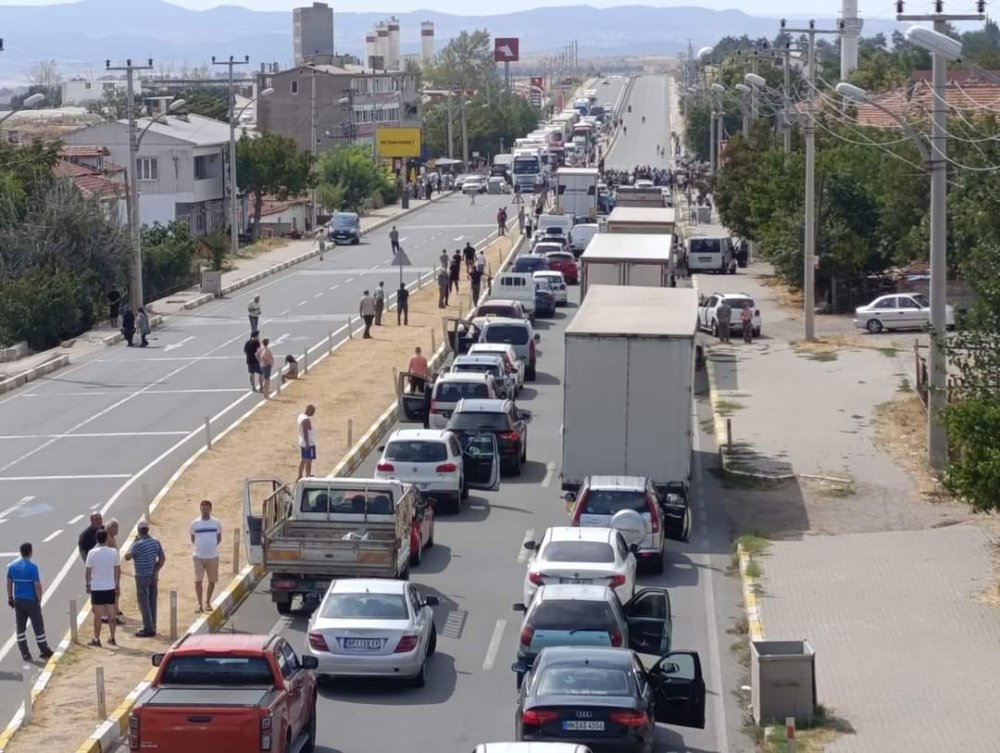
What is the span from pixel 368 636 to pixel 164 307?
43.5 meters

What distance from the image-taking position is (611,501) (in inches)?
1022

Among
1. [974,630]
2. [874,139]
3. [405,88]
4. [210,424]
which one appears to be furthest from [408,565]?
A: [405,88]

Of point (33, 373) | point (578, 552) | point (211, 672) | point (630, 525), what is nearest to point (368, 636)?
point (211, 672)

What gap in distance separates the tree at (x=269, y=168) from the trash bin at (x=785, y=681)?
254ft

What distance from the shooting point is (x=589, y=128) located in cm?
18750

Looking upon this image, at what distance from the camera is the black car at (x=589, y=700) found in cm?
1572

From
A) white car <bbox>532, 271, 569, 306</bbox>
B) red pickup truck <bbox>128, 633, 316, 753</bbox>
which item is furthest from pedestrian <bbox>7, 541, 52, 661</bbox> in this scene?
white car <bbox>532, 271, 569, 306</bbox>

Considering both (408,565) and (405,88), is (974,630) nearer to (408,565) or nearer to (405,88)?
(408,565)

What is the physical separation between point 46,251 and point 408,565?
35.7 meters

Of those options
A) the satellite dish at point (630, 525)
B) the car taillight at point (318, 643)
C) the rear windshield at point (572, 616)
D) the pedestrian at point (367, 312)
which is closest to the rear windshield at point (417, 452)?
the satellite dish at point (630, 525)

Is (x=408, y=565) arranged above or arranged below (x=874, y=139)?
below

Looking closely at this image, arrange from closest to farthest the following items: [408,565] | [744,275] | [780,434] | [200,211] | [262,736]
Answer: [262,736], [408,565], [780,434], [744,275], [200,211]

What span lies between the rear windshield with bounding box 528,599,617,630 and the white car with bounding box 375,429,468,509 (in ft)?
32.4

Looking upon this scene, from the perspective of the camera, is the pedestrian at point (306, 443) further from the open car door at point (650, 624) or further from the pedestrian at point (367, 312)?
the pedestrian at point (367, 312)
